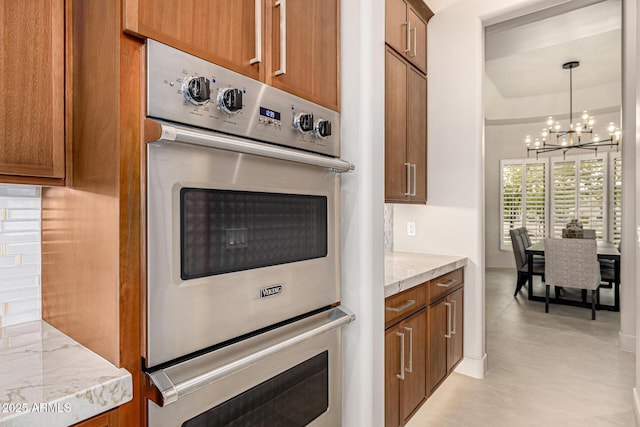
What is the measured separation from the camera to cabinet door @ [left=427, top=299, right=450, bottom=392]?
225 centimetres

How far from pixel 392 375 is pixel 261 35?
A: 158 cm

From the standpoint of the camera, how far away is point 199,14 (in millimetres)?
1005

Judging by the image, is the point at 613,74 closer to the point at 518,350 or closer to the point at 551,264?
the point at 551,264

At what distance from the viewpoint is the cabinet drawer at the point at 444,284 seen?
7.44ft

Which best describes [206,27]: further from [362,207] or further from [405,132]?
[405,132]

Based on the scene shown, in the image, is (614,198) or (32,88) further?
(614,198)

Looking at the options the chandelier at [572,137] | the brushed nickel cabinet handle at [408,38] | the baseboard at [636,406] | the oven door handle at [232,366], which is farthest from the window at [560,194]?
the oven door handle at [232,366]

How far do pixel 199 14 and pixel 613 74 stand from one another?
7087 millimetres

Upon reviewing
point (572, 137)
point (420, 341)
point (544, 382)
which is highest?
point (572, 137)

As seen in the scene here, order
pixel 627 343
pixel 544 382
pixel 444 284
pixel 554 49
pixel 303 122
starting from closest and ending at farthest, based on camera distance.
Result: pixel 303 122 < pixel 444 284 < pixel 544 382 < pixel 627 343 < pixel 554 49

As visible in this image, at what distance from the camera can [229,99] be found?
3.37 ft

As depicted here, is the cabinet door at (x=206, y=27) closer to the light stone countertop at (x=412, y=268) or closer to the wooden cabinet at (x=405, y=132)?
the light stone countertop at (x=412, y=268)

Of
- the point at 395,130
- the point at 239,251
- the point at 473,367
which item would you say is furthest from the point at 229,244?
the point at 473,367

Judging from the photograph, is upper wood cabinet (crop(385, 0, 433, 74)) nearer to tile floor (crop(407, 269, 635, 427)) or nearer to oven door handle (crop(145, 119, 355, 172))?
oven door handle (crop(145, 119, 355, 172))
